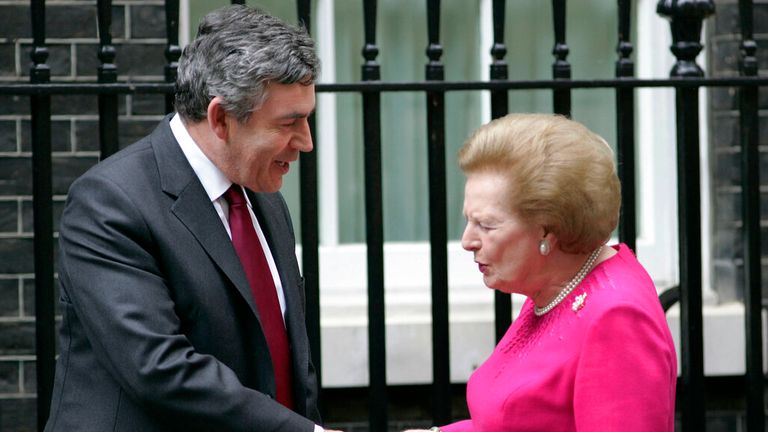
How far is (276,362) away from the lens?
282 centimetres

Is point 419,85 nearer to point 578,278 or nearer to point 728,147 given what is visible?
point 578,278

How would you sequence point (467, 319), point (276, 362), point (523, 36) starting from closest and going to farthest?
point (276, 362) → point (467, 319) → point (523, 36)

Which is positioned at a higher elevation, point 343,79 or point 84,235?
point 343,79

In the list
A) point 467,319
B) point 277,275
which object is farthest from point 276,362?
point 467,319

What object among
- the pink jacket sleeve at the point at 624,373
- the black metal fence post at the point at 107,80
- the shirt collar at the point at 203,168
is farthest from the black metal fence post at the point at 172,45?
the pink jacket sleeve at the point at 624,373

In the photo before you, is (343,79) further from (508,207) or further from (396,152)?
(508,207)

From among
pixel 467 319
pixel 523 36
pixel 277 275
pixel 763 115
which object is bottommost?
pixel 467 319

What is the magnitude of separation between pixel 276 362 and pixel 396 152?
2.55 meters

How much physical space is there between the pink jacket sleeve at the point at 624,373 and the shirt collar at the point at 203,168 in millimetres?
873

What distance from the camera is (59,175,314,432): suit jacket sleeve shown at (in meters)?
2.51

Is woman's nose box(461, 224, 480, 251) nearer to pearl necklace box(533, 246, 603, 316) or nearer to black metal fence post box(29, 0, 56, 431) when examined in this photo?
pearl necklace box(533, 246, 603, 316)

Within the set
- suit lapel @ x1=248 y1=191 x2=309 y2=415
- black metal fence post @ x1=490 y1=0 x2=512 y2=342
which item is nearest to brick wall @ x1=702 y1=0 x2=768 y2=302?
black metal fence post @ x1=490 y1=0 x2=512 y2=342

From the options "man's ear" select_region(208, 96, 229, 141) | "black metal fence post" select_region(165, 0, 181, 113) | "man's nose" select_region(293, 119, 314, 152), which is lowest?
"man's nose" select_region(293, 119, 314, 152)

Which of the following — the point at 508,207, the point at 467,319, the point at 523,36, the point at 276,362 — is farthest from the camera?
the point at 523,36
